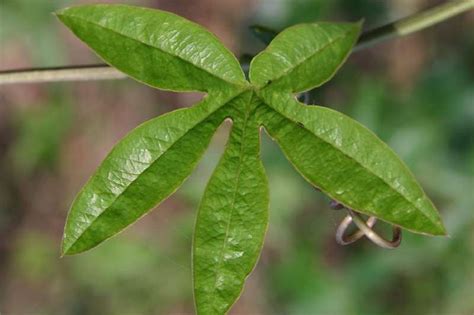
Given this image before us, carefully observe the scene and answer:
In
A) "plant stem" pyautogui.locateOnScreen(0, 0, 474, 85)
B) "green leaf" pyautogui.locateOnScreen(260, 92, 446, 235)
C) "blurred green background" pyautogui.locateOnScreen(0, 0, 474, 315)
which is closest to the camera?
"green leaf" pyautogui.locateOnScreen(260, 92, 446, 235)

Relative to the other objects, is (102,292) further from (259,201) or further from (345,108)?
(259,201)

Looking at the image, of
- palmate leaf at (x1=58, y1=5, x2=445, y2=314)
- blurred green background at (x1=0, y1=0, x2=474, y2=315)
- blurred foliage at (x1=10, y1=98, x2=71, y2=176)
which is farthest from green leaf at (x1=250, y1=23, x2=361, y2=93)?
blurred foliage at (x1=10, y1=98, x2=71, y2=176)

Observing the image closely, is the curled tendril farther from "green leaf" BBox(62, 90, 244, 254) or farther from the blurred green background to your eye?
the blurred green background

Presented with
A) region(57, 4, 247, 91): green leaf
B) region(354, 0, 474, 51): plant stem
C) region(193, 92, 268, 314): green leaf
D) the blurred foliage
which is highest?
Answer: the blurred foliage

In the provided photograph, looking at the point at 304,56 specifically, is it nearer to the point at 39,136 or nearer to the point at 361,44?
the point at 361,44

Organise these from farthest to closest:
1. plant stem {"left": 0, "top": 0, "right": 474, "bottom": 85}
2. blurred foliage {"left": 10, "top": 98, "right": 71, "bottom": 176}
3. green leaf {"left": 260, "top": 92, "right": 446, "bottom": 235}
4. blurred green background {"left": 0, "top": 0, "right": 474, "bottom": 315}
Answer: blurred foliage {"left": 10, "top": 98, "right": 71, "bottom": 176} < blurred green background {"left": 0, "top": 0, "right": 474, "bottom": 315} < plant stem {"left": 0, "top": 0, "right": 474, "bottom": 85} < green leaf {"left": 260, "top": 92, "right": 446, "bottom": 235}

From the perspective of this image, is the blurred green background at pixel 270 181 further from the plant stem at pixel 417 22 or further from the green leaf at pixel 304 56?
the green leaf at pixel 304 56
